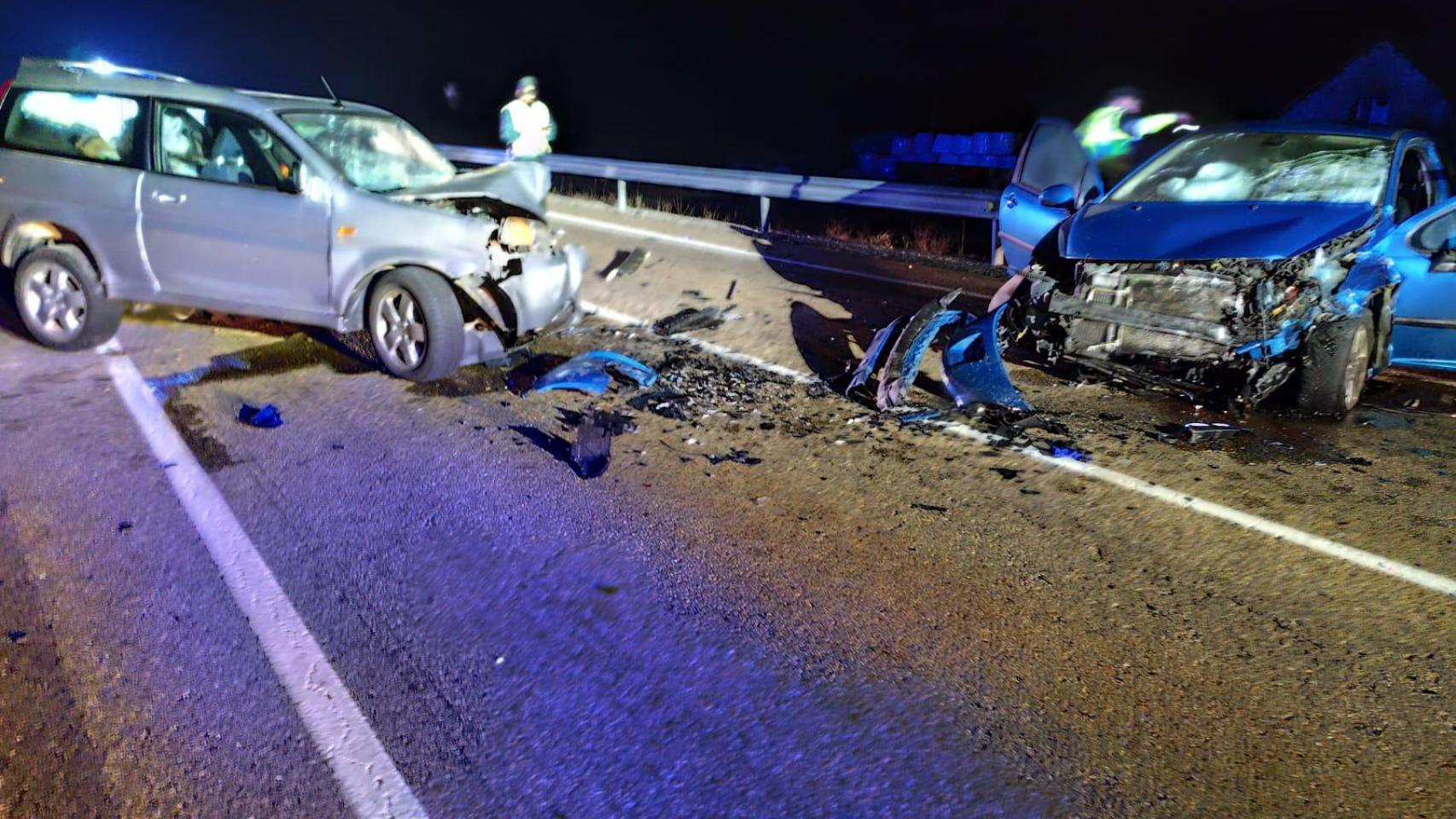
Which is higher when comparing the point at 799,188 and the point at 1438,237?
the point at 799,188

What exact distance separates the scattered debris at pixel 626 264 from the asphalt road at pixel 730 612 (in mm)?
3581

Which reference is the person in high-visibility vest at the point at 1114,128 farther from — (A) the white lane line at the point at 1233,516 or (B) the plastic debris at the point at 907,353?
(A) the white lane line at the point at 1233,516

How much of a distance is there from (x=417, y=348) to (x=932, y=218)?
1142 centimetres

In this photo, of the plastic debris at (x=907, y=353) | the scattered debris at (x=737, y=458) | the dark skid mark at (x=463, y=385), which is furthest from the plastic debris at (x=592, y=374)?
the plastic debris at (x=907, y=353)

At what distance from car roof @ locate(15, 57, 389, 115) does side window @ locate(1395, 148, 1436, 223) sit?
22.9 feet

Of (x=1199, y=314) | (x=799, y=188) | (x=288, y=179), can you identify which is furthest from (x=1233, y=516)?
(x=799, y=188)

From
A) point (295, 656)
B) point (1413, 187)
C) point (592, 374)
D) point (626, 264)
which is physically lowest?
point (295, 656)

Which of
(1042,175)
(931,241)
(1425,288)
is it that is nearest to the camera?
(1425,288)

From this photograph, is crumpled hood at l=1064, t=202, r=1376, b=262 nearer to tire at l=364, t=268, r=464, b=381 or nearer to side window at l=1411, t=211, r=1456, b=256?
side window at l=1411, t=211, r=1456, b=256

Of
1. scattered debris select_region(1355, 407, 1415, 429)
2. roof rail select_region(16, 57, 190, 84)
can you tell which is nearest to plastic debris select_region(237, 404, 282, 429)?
roof rail select_region(16, 57, 190, 84)

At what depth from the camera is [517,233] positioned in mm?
6520

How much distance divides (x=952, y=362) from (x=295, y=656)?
13.7 feet

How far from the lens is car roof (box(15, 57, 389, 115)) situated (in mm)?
6672

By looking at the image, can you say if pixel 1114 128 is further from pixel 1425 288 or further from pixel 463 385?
pixel 463 385
